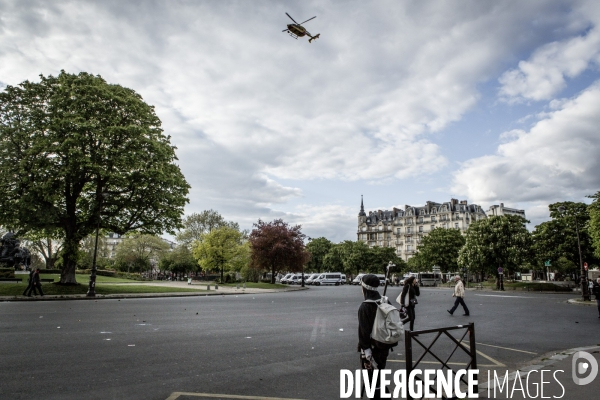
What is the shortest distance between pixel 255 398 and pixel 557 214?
1956 inches

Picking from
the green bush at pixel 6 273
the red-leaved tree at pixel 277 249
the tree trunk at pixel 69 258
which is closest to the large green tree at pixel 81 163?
the tree trunk at pixel 69 258

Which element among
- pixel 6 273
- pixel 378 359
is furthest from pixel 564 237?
pixel 6 273

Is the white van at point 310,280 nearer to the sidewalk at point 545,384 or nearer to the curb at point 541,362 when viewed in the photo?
the curb at point 541,362

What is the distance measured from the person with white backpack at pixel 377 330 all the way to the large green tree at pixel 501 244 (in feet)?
169

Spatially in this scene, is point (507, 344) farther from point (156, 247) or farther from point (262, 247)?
point (156, 247)

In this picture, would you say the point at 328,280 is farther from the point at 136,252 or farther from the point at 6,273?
the point at 6,273

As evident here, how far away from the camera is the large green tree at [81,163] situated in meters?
26.0

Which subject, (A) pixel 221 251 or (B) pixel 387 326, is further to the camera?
(A) pixel 221 251

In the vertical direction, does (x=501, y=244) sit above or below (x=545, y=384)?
above

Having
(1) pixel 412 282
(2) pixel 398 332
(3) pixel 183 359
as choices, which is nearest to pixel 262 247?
(1) pixel 412 282

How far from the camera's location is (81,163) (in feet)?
86.3

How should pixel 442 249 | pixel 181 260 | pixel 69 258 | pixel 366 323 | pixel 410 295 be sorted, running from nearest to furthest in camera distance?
pixel 366 323, pixel 410 295, pixel 69 258, pixel 181 260, pixel 442 249

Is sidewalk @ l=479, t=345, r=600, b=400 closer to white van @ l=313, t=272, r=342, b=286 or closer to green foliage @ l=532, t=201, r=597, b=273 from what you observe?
green foliage @ l=532, t=201, r=597, b=273

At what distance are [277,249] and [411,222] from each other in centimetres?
8389
